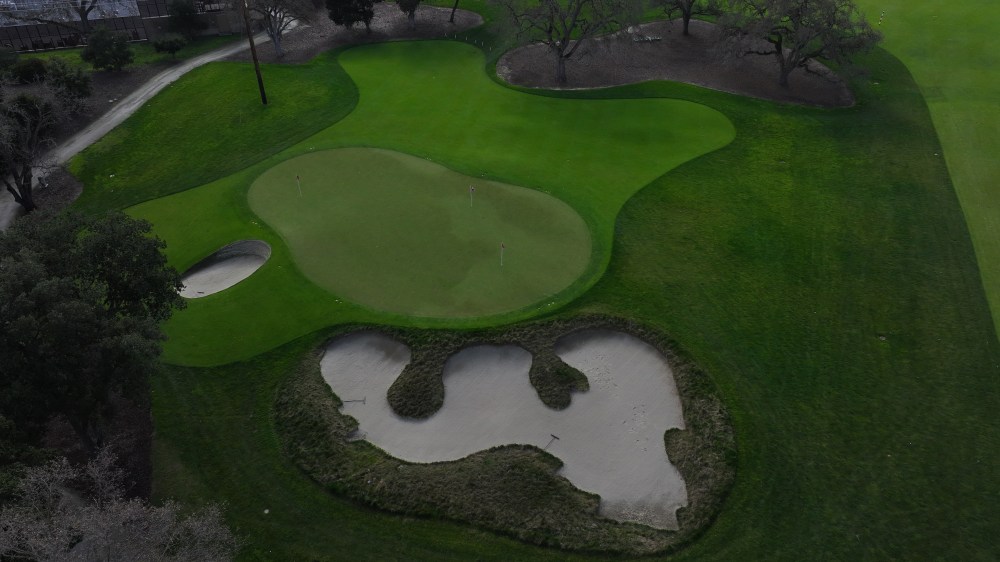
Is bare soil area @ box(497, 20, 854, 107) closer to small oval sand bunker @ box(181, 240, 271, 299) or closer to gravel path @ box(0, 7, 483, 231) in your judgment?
gravel path @ box(0, 7, 483, 231)

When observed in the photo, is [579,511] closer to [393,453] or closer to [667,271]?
[393,453]

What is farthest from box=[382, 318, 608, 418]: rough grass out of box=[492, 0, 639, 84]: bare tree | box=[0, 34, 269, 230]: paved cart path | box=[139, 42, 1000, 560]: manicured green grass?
box=[492, 0, 639, 84]: bare tree

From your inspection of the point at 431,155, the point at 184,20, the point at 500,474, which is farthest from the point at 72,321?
the point at 184,20

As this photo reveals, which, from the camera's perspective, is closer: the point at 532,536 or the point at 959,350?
the point at 532,536

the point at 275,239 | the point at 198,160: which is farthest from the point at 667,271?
the point at 198,160

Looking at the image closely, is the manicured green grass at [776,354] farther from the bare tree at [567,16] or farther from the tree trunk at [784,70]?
the bare tree at [567,16]

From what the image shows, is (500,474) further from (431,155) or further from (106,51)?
(106,51)

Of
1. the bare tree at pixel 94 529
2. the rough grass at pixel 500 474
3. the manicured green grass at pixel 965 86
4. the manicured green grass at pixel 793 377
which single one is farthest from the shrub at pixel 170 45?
the manicured green grass at pixel 965 86
